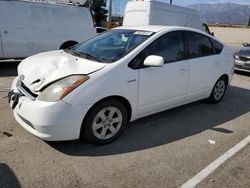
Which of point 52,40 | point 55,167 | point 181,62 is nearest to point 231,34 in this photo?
point 52,40

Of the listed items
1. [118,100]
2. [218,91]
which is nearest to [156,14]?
[218,91]

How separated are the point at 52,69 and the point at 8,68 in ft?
17.7

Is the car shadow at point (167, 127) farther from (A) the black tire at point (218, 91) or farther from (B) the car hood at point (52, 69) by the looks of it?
(B) the car hood at point (52, 69)

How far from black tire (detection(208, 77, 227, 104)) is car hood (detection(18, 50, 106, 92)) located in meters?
2.98

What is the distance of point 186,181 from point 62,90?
1.77 m

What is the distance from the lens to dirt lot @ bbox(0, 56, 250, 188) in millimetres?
3139

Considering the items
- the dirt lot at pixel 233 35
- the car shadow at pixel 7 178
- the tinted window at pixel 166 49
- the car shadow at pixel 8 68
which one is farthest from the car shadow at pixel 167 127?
the dirt lot at pixel 233 35

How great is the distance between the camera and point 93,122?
Result: 368 cm

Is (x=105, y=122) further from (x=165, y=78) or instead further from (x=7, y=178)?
(x=7, y=178)

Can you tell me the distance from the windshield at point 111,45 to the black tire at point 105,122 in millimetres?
647

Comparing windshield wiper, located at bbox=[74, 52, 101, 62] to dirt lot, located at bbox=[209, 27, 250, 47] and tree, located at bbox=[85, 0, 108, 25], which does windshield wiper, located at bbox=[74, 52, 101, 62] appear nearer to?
dirt lot, located at bbox=[209, 27, 250, 47]

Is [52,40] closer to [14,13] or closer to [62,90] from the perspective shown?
[14,13]

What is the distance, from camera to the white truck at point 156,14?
38.3ft

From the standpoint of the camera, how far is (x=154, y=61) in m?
3.93
